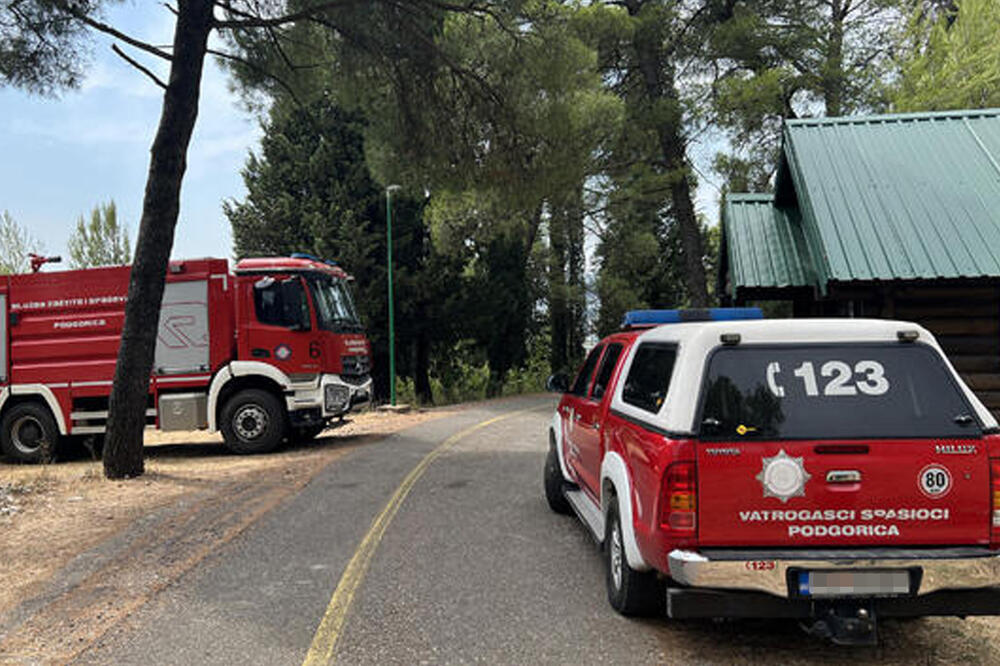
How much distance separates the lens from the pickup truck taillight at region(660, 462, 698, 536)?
3676 millimetres

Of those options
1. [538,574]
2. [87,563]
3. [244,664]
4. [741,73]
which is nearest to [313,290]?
[87,563]

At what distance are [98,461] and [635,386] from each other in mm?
12815

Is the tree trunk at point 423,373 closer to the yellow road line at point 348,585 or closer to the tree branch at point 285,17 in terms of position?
the tree branch at point 285,17

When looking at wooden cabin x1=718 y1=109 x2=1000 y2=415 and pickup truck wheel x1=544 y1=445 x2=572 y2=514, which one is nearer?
pickup truck wheel x1=544 y1=445 x2=572 y2=514

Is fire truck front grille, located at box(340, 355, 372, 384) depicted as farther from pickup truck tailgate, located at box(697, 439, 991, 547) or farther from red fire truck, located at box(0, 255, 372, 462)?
pickup truck tailgate, located at box(697, 439, 991, 547)

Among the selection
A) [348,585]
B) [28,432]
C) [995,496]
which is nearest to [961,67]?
[995,496]

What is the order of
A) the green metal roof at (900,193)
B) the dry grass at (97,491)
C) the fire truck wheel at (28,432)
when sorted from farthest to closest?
the fire truck wheel at (28,432), the green metal roof at (900,193), the dry grass at (97,491)

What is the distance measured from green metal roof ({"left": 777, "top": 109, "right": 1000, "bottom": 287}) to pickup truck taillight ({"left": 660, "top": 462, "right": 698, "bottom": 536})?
7.10m

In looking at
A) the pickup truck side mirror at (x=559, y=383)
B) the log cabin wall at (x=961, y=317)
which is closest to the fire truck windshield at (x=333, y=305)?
the pickup truck side mirror at (x=559, y=383)

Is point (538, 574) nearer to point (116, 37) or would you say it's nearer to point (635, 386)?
point (635, 386)

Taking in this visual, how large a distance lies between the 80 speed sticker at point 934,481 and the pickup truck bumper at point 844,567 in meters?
0.30

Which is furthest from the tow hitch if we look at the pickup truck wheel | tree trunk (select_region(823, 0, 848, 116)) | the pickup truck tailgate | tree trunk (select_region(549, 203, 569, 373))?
tree trunk (select_region(549, 203, 569, 373))

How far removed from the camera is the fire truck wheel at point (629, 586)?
4.38m

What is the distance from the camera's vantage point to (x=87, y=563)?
6160 millimetres
